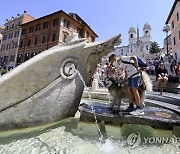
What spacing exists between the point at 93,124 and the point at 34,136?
1.30 metres

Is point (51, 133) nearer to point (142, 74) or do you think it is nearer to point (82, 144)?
point (82, 144)

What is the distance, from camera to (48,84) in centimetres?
379

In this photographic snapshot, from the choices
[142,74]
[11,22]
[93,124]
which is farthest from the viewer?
[11,22]

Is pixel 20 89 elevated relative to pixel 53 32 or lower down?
lower down

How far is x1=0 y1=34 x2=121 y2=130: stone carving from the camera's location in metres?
3.50

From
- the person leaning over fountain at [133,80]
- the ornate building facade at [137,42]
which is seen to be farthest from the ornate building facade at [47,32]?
the ornate building facade at [137,42]

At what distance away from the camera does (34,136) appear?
3.12 metres

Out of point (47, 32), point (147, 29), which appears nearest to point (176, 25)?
point (47, 32)

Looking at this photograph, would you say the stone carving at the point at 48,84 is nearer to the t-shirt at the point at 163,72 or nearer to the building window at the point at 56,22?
the t-shirt at the point at 163,72

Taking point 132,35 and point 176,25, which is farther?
point 132,35

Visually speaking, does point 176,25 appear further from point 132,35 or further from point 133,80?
point 132,35

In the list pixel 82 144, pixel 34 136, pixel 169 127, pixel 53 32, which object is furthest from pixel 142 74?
pixel 53 32

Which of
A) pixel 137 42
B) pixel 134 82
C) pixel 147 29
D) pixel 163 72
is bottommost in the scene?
pixel 134 82

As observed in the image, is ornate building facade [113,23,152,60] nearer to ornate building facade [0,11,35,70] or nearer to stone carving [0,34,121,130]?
ornate building facade [0,11,35,70]
